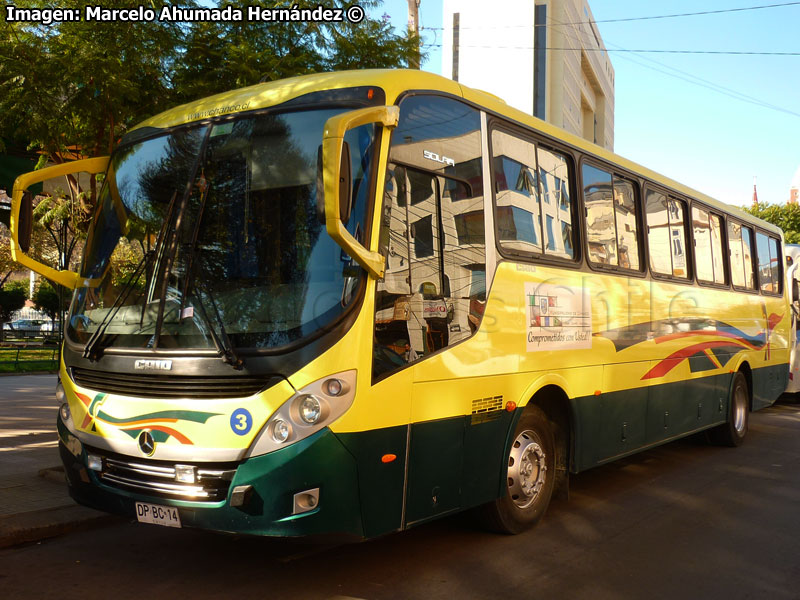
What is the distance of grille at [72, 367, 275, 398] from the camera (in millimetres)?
4523

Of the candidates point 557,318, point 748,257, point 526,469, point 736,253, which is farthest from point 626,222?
point 748,257

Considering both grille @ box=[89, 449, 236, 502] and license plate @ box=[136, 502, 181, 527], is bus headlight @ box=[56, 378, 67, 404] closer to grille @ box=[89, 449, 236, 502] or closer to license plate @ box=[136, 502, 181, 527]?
grille @ box=[89, 449, 236, 502]

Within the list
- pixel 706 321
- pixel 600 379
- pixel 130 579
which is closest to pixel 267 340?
pixel 130 579

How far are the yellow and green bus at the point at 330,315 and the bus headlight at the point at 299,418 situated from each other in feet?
0.04

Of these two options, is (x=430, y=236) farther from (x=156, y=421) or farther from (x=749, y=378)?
(x=749, y=378)

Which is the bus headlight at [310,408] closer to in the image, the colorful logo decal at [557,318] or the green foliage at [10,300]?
the colorful logo decal at [557,318]

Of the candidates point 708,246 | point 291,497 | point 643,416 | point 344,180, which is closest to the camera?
point 344,180

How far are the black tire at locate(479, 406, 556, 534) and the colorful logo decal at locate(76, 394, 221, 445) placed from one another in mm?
2431

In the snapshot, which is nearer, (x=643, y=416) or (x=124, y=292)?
(x=124, y=292)

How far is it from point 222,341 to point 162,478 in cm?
90

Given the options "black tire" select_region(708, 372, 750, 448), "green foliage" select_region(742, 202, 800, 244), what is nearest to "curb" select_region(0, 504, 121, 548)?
"black tire" select_region(708, 372, 750, 448)

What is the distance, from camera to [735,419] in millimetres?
10906

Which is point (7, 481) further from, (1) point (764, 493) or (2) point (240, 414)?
(1) point (764, 493)

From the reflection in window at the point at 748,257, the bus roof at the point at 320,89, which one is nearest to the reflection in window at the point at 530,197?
the bus roof at the point at 320,89
